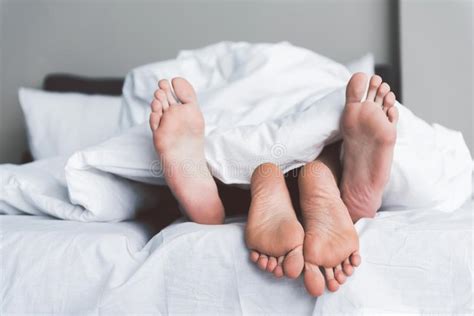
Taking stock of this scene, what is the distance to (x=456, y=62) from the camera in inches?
84.4

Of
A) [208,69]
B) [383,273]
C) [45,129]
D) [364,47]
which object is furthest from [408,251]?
[364,47]

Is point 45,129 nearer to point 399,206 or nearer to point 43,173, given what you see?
point 43,173

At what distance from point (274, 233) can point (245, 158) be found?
9.5 inches

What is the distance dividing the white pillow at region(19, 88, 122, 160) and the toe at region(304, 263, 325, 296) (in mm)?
1200

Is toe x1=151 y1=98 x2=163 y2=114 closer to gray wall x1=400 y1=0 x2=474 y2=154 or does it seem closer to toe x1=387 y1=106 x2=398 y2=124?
toe x1=387 y1=106 x2=398 y2=124

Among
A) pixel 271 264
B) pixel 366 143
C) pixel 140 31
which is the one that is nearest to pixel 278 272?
pixel 271 264

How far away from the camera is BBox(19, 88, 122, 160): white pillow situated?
1854mm

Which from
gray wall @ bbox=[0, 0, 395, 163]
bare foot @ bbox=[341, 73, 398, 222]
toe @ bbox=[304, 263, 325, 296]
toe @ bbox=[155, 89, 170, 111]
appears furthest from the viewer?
gray wall @ bbox=[0, 0, 395, 163]

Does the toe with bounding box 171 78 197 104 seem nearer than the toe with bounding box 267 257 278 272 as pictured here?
No

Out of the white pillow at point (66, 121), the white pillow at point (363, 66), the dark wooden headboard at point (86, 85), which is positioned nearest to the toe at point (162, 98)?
the white pillow at point (66, 121)

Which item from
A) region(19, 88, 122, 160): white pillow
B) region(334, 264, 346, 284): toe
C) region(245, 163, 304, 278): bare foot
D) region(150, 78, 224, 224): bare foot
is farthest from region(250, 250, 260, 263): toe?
region(19, 88, 122, 160): white pillow

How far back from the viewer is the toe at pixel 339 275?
2.54 feet

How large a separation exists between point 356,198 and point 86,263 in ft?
1.52

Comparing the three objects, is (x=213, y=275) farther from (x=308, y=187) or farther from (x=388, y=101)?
(x=388, y=101)
